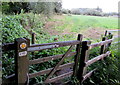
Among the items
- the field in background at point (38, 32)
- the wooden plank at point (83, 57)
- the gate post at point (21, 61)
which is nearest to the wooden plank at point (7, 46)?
the gate post at point (21, 61)

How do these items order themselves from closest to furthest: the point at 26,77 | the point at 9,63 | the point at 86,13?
the point at 26,77, the point at 9,63, the point at 86,13

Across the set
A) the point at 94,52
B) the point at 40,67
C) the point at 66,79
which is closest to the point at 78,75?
the point at 66,79

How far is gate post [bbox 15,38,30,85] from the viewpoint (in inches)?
70.9

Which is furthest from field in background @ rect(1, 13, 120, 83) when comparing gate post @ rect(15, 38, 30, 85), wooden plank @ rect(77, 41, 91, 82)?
gate post @ rect(15, 38, 30, 85)

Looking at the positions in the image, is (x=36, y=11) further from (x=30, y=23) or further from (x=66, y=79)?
(x=66, y=79)

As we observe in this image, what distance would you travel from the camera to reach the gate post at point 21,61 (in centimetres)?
180

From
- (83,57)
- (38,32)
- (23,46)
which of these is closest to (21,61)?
(23,46)

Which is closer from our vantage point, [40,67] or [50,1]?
[40,67]

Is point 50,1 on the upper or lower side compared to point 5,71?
upper

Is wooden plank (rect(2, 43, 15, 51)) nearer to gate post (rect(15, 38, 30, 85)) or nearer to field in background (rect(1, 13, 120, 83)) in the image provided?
gate post (rect(15, 38, 30, 85))

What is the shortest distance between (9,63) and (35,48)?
1716mm

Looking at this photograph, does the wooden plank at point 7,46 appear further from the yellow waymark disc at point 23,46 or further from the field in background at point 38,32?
the field in background at point 38,32

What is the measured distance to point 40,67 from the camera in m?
3.66

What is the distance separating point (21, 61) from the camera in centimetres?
191
